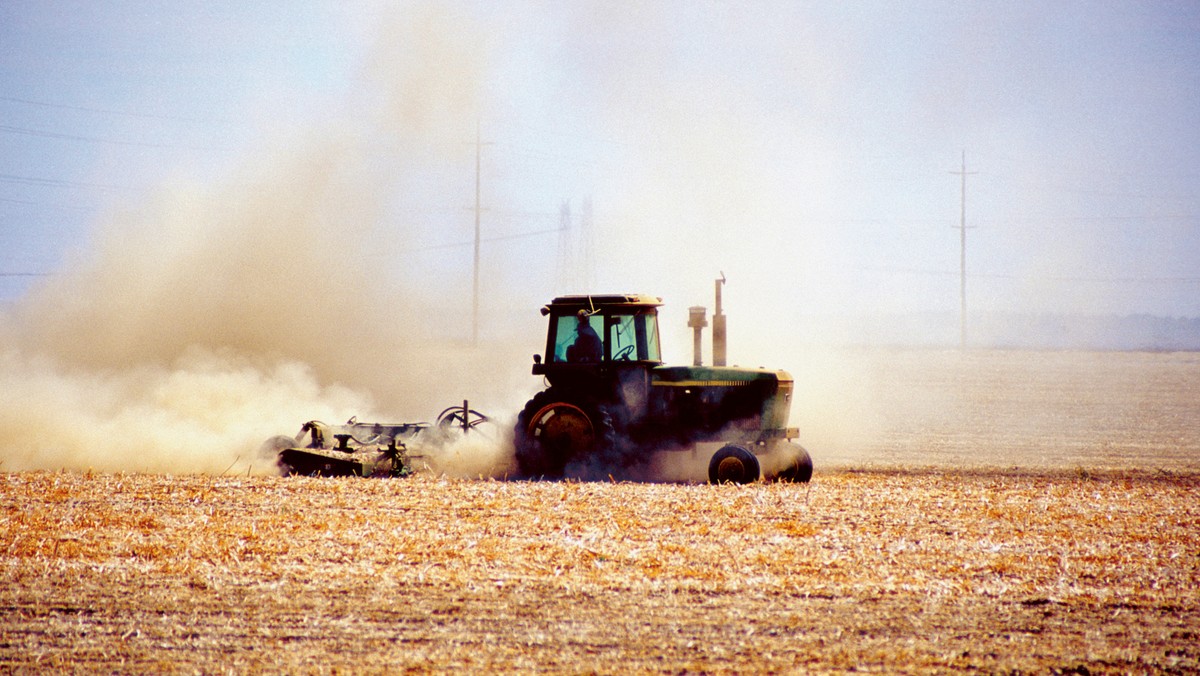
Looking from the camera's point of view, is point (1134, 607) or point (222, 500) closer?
point (1134, 607)

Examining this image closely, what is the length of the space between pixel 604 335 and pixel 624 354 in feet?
1.41

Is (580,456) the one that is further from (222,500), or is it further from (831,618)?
(831,618)

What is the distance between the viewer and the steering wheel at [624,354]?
1839 centimetres

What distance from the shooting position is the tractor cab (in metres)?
18.3

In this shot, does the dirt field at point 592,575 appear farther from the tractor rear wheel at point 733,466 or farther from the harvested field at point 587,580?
the tractor rear wheel at point 733,466

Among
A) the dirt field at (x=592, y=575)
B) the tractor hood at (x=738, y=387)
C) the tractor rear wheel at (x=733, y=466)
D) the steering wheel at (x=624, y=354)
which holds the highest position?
the steering wheel at (x=624, y=354)

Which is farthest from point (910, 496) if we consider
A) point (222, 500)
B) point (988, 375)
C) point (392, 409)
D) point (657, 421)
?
point (988, 375)

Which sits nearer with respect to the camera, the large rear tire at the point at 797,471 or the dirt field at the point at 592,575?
the dirt field at the point at 592,575

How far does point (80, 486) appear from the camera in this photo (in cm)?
1636

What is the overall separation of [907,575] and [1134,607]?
6.19 feet

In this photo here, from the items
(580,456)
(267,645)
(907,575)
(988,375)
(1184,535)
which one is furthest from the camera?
(988,375)

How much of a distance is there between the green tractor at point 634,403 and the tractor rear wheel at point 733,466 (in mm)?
851

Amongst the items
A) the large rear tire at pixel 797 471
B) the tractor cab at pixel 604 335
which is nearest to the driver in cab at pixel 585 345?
the tractor cab at pixel 604 335

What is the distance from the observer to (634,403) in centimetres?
1838
